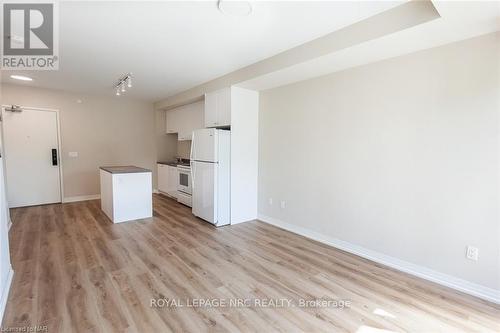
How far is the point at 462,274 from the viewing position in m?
2.31

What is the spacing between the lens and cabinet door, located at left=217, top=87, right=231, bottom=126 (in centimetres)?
397

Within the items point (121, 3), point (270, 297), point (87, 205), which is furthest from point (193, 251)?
point (87, 205)

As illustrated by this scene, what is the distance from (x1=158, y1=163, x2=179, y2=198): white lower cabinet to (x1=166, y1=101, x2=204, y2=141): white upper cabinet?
32.6 inches

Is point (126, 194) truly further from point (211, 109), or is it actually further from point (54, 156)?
point (54, 156)

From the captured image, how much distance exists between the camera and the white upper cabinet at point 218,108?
4.00 metres

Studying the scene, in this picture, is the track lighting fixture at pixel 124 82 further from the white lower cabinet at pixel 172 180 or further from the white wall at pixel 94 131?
the white lower cabinet at pixel 172 180

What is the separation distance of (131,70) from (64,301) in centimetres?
317

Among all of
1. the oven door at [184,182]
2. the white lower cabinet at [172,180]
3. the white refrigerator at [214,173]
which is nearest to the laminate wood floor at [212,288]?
the white refrigerator at [214,173]

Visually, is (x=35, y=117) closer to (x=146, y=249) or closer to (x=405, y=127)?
(x=146, y=249)

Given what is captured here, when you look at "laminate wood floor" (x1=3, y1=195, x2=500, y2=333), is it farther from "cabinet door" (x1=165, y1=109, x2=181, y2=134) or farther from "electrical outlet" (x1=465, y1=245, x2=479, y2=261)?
"cabinet door" (x1=165, y1=109, x2=181, y2=134)

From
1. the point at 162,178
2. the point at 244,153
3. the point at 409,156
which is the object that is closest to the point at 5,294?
the point at 244,153

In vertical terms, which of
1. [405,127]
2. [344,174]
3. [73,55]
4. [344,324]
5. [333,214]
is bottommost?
[344,324]

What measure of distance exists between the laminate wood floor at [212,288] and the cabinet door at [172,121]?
3239 millimetres

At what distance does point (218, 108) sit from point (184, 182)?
77.6 inches
